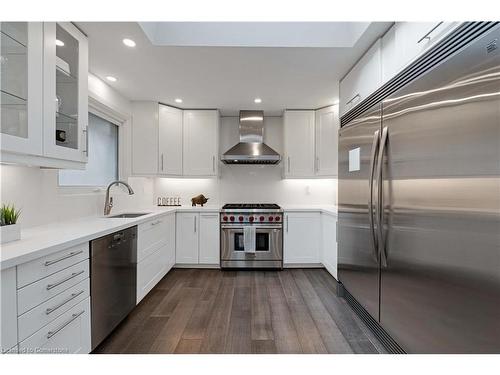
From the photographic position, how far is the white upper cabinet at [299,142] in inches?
149

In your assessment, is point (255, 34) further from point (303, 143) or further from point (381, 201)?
point (303, 143)

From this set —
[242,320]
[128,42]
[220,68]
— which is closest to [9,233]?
[128,42]

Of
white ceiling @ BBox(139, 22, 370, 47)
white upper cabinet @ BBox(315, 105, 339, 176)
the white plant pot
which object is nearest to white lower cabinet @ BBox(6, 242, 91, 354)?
the white plant pot

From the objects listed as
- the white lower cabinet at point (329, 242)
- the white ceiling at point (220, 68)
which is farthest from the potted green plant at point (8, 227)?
the white lower cabinet at point (329, 242)

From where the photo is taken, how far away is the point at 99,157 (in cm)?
302

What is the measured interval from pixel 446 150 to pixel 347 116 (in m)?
1.58

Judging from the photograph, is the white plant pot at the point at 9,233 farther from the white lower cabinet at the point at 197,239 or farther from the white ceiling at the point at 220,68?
the white lower cabinet at the point at 197,239

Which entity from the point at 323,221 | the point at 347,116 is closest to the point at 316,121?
the point at 347,116

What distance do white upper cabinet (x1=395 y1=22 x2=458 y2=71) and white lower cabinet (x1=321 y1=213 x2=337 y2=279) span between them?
1.80 metres

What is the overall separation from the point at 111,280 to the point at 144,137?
2.27 metres

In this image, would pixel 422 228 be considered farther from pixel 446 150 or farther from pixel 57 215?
pixel 57 215

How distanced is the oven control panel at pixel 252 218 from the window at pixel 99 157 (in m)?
1.60

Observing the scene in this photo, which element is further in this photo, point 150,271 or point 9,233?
point 150,271

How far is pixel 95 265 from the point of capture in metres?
1.65
